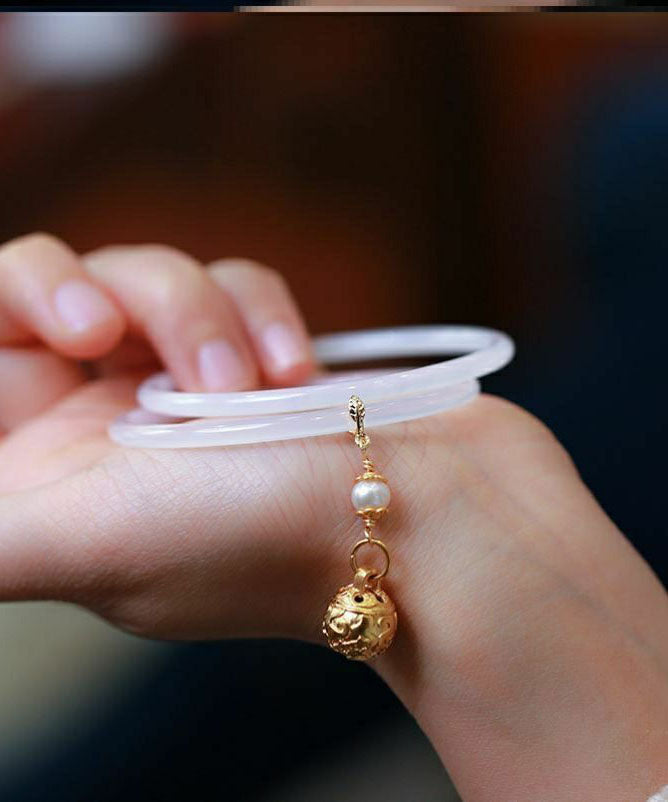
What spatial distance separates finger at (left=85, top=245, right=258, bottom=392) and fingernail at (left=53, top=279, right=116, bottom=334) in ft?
0.15

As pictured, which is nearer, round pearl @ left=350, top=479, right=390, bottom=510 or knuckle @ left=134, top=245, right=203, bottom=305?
round pearl @ left=350, top=479, right=390, bottom=510

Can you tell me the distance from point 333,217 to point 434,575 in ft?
3.38

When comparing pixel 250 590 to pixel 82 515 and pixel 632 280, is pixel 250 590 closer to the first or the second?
pixel 82 515

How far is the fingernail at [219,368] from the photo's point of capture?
3.17ft

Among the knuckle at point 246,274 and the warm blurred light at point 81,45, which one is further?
the warm blurred light at point 81,45

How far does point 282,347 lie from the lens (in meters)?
1.04

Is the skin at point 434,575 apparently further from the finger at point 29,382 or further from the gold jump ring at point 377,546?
the finger at point 29,382

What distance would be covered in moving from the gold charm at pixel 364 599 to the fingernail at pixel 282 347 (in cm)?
29

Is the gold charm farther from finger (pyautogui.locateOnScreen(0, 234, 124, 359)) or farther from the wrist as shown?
finger (pyautogui.locateOnScreen(0, 234, 124, 359))

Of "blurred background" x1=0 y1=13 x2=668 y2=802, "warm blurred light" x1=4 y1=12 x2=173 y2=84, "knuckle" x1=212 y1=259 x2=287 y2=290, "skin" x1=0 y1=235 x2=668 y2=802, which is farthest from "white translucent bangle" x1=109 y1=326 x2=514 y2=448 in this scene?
"warm blurred light" x1=4 y1=12 x2=173 y2=84

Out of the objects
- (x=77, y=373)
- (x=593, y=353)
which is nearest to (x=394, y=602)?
(x=77, y=373)

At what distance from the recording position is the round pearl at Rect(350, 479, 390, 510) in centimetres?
72

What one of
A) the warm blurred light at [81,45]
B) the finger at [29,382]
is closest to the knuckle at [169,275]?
the finger at [29,382]

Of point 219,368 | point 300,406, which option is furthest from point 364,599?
point 219,368
